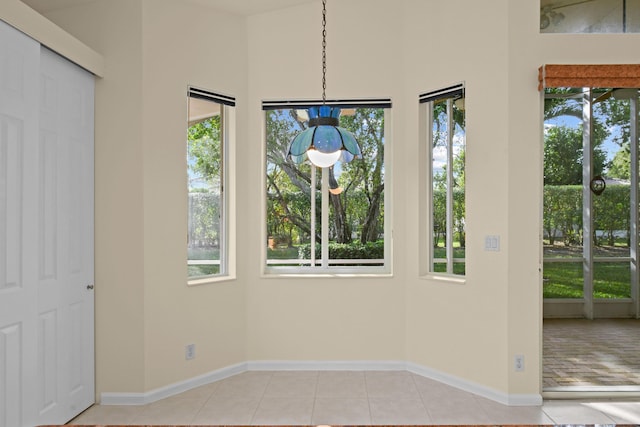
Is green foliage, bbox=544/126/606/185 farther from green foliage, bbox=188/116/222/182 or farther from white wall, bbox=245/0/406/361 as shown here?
green foliage, bbox=188/116/222/182

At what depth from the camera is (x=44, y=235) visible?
2.93 m

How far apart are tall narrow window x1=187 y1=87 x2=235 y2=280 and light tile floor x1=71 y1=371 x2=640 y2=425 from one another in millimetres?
1017

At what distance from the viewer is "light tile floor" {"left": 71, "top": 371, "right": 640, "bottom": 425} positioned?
317 centimetres

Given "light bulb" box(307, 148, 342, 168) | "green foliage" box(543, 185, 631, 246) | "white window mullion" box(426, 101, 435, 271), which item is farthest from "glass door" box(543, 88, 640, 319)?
"light bulb" box(307, 148, 342, 168)

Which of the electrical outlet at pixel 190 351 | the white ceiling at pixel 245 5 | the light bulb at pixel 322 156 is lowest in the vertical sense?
the electrical outlet at pixel 190 351

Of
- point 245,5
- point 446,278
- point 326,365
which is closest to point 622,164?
point 446,278

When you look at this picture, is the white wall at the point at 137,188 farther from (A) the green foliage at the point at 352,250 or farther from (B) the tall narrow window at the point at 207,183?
(A) the green foliage at the point at 352,250

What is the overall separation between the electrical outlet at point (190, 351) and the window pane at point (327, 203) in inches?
39.8

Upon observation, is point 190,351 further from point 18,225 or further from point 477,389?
point 477,389

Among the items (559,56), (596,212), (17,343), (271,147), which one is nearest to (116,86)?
(271,147)

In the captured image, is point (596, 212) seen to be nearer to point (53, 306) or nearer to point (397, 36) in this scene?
point (397, 36)

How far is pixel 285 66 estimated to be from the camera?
4.21 m

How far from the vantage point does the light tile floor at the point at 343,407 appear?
3.17 meters

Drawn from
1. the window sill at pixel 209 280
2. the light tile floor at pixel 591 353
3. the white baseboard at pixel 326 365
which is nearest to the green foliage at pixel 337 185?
the window sill at pixel 209 280
